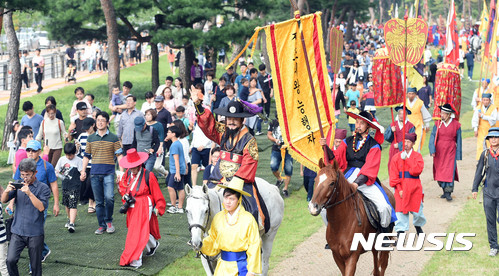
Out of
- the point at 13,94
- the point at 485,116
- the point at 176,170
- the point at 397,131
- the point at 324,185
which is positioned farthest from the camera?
the point at 13,94

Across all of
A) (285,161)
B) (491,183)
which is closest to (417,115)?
(285,161)

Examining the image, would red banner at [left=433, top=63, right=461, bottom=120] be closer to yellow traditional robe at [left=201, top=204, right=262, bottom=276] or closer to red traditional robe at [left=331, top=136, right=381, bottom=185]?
red traditional robe at [left=331, top=136, right=381, bottom=185]

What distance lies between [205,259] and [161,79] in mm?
26129

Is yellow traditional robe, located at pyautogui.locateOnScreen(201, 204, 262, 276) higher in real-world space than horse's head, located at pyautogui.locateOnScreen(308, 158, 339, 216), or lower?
lower

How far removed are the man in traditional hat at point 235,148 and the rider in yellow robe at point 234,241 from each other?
1.14 metres

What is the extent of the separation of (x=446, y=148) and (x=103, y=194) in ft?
23.2

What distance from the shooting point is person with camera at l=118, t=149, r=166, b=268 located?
33.3ft

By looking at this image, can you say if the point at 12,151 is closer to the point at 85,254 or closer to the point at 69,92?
the point at 85,254

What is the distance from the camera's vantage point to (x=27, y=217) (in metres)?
8.80

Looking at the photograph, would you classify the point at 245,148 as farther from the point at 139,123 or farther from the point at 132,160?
the point at 139,123

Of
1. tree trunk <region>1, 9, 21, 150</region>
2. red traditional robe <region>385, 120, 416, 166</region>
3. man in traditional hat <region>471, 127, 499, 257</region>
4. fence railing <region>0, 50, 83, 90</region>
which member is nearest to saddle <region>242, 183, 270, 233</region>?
man in traditional hat <region>471, 127, 499, 257</region>

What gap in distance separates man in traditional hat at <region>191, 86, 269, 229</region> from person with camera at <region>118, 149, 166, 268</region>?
5.90 feet

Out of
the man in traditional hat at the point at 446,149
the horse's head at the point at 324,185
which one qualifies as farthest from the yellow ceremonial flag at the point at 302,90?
the man in traditional hat at the point at 446,149

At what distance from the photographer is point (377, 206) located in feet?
30.3
